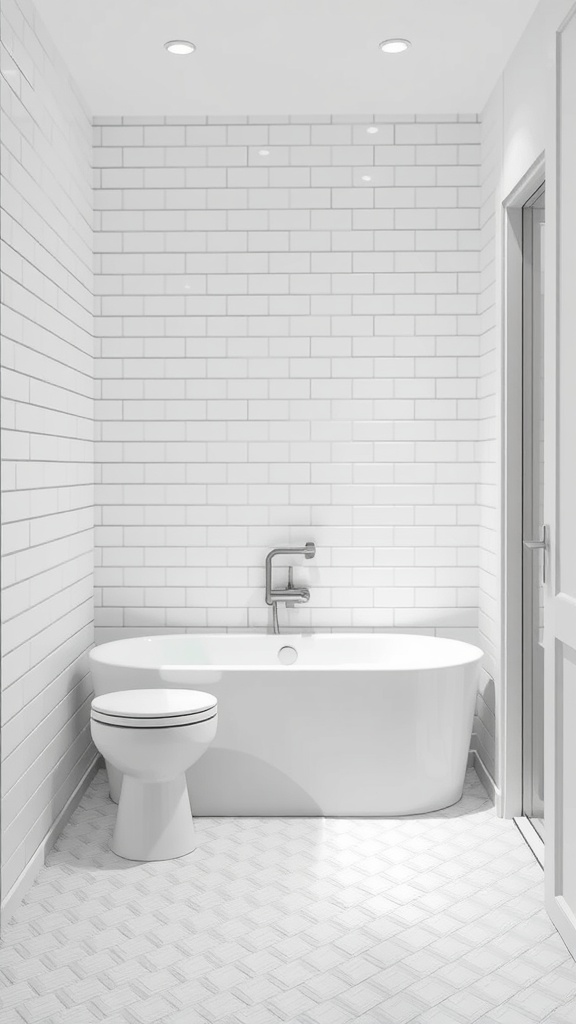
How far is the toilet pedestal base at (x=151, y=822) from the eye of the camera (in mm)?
3160

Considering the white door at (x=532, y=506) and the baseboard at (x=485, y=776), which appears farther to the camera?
the baseboard at (x=485, y=776)

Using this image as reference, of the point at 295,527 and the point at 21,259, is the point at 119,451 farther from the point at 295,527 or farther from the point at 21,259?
the point at 21,259

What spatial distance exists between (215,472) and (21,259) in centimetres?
155

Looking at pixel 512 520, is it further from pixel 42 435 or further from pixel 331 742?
pixel 42 435

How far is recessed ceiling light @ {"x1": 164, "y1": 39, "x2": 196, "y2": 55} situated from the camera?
3371 millimetres

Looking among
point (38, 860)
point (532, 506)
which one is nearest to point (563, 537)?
point (532, 506)

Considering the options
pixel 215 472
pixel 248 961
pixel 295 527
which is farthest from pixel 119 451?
pixel 248 961

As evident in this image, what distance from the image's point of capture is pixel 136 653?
402 centimetres

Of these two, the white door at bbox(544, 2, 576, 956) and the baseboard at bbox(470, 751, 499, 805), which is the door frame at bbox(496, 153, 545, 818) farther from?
the white door at bbox(544, 2, 576, 956)

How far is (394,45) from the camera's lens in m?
3.41

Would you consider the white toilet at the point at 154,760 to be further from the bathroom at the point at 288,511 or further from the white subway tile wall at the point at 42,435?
the white subway tile wall at the point at 42,435

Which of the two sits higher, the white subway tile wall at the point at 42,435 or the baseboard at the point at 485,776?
the white subway tile wall at the point at 42,435

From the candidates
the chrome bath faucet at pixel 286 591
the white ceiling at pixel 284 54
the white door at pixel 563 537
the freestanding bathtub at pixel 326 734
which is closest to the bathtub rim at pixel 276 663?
the freestanding bathtub at pixel 326 734

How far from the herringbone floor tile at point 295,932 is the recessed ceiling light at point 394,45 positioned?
3052 mm
